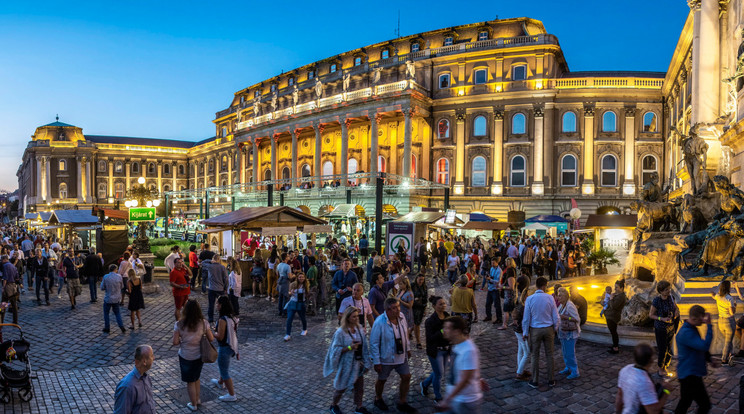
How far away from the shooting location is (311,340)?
1015cm

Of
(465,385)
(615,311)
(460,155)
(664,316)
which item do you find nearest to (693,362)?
(664,316)

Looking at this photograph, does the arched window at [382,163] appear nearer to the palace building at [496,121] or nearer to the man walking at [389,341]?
the palace building at [496,121]

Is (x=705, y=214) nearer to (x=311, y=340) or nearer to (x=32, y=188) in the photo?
(x=311, y=340)

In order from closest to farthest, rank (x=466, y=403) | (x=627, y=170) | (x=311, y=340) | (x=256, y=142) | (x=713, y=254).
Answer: (x=466, y=403)
(x=713, y=254)
(x=311, y=340)
(x=627, y=170)
(x=256, y=142)

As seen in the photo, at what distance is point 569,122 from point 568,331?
34.2 meters

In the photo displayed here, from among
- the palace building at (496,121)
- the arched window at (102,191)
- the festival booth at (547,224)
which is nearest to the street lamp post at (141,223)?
the palace building at (496,121)

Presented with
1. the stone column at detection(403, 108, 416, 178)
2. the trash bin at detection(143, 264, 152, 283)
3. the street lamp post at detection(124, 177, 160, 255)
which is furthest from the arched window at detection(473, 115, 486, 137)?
the trash bin at detection(143, 264, 152, 283)

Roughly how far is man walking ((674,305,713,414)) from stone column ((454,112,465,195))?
3566cm

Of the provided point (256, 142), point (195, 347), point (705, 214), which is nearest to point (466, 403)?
point (195, 347)

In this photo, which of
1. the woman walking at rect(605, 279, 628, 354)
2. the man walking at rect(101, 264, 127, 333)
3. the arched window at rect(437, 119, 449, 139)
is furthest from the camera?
the arched window at rect(437, 119, 449, 139)

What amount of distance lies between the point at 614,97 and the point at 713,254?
31.3 meters

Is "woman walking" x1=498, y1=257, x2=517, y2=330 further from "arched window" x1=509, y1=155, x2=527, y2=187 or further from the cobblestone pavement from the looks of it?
"arched window" x1=509, y1=155, x2=527, y2=187

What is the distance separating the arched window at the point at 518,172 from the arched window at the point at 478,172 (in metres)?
2.41

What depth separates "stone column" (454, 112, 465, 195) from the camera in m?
40.8
